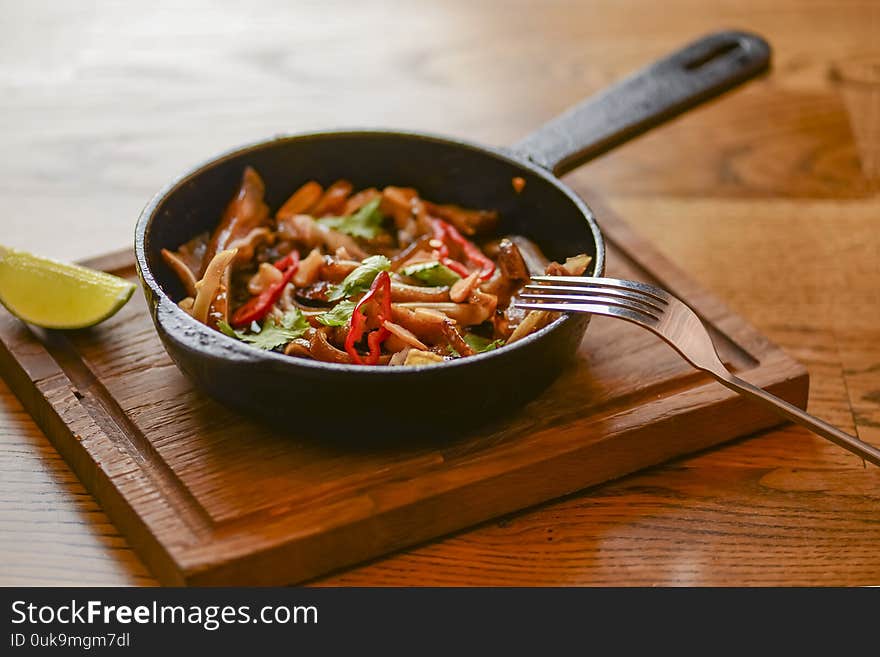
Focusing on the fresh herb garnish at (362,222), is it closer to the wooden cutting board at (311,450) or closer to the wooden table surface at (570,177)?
the wooden cutting board at (311,450)

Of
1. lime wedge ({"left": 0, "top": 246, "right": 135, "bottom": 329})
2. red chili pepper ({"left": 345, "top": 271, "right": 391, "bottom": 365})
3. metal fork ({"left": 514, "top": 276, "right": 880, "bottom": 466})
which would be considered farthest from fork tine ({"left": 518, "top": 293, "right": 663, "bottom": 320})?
lime wedge ({"left": 0, "top": 246, "right": 135, "bottom": 329})

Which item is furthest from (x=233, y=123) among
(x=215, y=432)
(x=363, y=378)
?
(x=363, y=378)

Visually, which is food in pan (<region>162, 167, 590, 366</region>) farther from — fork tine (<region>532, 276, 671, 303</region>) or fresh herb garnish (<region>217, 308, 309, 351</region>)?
fork tine (<region>532, 276, 671, 303</region>)

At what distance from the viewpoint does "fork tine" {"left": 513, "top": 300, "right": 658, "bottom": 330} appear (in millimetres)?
1823

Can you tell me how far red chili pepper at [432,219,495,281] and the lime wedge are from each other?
599 millimetres

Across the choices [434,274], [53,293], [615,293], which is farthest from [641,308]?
[53,293]

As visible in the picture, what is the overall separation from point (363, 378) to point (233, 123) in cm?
172

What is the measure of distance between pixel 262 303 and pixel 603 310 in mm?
638

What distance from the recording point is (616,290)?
1878mm

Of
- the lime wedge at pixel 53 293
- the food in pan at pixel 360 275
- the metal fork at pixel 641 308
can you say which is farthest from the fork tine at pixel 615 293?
the lime wedge at pixel 53 293

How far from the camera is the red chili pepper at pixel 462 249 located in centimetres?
216

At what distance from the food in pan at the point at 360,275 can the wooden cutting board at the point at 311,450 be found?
0.49 feet

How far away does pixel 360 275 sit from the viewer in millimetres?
2016
